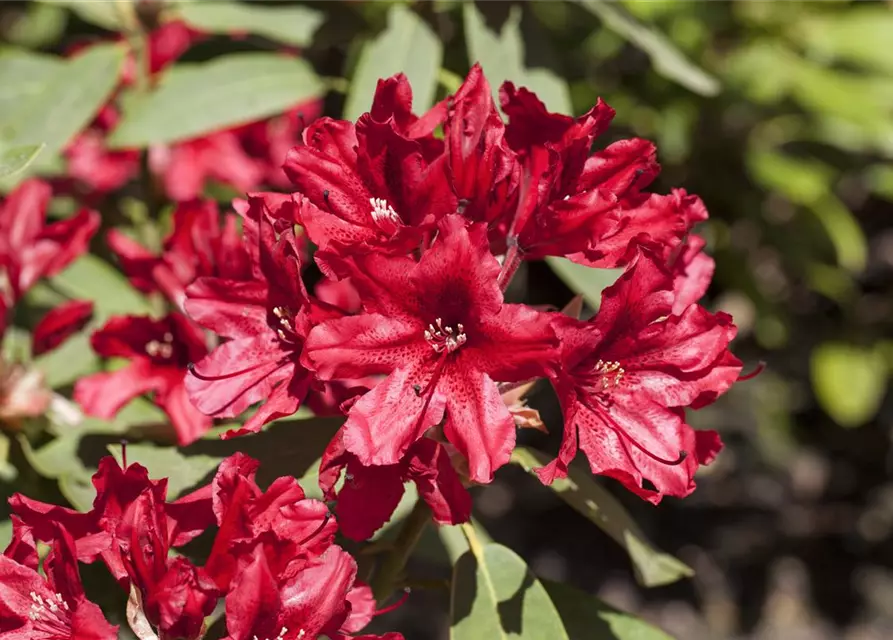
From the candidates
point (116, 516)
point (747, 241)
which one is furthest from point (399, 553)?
point (747, 241)

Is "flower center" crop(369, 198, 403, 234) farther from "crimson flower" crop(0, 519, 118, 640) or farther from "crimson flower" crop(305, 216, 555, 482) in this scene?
"crimson flower" crop(0, 519, 118, 640)

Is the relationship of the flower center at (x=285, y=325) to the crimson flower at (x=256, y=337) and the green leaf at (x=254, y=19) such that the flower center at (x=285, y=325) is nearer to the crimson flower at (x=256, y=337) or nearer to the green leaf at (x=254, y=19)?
the crimson flower at (x=256, y=337)

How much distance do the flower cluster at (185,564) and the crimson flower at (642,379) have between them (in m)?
0.24

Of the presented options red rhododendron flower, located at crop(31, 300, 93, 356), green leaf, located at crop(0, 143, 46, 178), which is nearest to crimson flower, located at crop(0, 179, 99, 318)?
red rhododendron flower, located at crop(31, 300, 93, 356)

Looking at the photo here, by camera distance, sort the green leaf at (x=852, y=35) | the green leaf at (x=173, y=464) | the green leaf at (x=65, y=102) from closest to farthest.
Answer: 1. the green leaf at (x=173, y=464)
2. the green leaf at (x=65, y=102)
3. the green leaf at (x=852, y=35)

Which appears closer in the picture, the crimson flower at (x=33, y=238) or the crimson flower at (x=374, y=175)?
the crimson flower at (x=374, y=175)

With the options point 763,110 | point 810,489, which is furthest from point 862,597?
point 763,110

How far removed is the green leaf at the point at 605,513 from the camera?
3.84 feet

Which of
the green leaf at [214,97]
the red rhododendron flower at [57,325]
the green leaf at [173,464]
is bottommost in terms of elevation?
the red rhododendron flower at [57,325]

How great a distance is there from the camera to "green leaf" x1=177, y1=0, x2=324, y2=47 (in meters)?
1.61

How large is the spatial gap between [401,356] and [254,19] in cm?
88

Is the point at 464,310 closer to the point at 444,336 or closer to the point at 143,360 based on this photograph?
the point at 444,336

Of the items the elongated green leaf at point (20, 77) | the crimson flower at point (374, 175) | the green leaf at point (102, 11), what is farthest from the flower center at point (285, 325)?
the green leaf at point (102, 11)

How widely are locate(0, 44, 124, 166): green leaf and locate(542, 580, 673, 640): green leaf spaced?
0.97 metres
